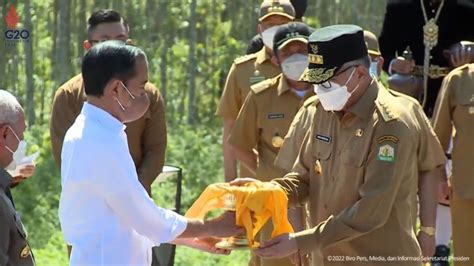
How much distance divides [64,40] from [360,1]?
3.16 metres

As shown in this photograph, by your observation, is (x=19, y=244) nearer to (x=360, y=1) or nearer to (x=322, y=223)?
(x=322, y=223)

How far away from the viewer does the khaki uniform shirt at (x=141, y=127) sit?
723cm

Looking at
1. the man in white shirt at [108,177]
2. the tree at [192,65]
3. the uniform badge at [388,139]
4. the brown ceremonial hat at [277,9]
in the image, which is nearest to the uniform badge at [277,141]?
the brown ceremonial hat at [277,9]

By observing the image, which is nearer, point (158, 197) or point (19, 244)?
point (19, 244)

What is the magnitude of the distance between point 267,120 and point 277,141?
15 cm

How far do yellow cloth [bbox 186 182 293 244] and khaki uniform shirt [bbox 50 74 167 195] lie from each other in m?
1.87

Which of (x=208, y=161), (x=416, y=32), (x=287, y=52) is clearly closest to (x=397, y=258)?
(x=287, y=52)

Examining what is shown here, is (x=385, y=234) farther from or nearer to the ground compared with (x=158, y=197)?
farther from the ground

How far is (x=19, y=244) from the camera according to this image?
4.82m

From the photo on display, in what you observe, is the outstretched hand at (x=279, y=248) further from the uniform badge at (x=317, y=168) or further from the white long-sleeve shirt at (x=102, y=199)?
the white long-sleeve shirt at (x=102, y=199)

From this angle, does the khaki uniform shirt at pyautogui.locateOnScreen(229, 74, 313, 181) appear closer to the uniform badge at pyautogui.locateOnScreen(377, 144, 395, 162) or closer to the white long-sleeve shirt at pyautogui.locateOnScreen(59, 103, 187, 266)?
the uniform badge at pyautogui.locateOnScreen(377, 144, 395, 162)

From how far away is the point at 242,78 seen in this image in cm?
812

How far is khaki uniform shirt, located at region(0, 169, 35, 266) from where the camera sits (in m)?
4.71

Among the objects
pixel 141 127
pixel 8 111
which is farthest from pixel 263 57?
pixel 8 111
